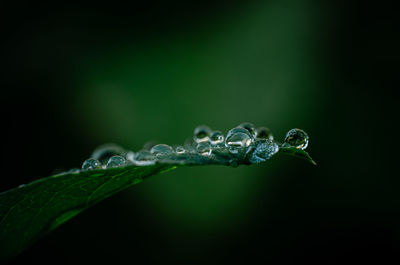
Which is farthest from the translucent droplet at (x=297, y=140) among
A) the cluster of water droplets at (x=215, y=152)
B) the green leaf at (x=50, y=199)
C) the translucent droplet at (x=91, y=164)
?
the translucent droplet at (x=91, y=164)

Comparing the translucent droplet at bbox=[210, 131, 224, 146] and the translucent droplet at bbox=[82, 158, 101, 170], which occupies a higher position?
the translucent droplet at bbox=[210, 131, 224, 146]

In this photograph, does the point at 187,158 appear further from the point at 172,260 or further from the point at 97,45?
the point at 97,45

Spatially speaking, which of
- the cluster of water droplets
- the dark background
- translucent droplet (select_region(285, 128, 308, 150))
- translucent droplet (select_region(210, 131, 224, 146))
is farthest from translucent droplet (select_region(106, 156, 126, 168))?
the dark background

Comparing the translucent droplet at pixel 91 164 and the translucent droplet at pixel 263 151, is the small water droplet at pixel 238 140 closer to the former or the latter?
the translucent droplet at pixel 263 151

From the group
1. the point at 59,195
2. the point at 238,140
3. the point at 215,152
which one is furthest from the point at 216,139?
the point at 59,195

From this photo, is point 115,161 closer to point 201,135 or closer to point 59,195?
point 59,195

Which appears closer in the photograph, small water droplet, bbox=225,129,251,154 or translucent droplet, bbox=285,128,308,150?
small water droplet, bbox=225,129,251,154

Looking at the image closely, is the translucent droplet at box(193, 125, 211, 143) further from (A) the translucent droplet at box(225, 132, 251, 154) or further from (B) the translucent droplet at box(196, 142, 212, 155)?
(A) the translucent droplet at box(225, 132, 251, 154)

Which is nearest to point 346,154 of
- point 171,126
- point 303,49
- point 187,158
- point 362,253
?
point 362,253
